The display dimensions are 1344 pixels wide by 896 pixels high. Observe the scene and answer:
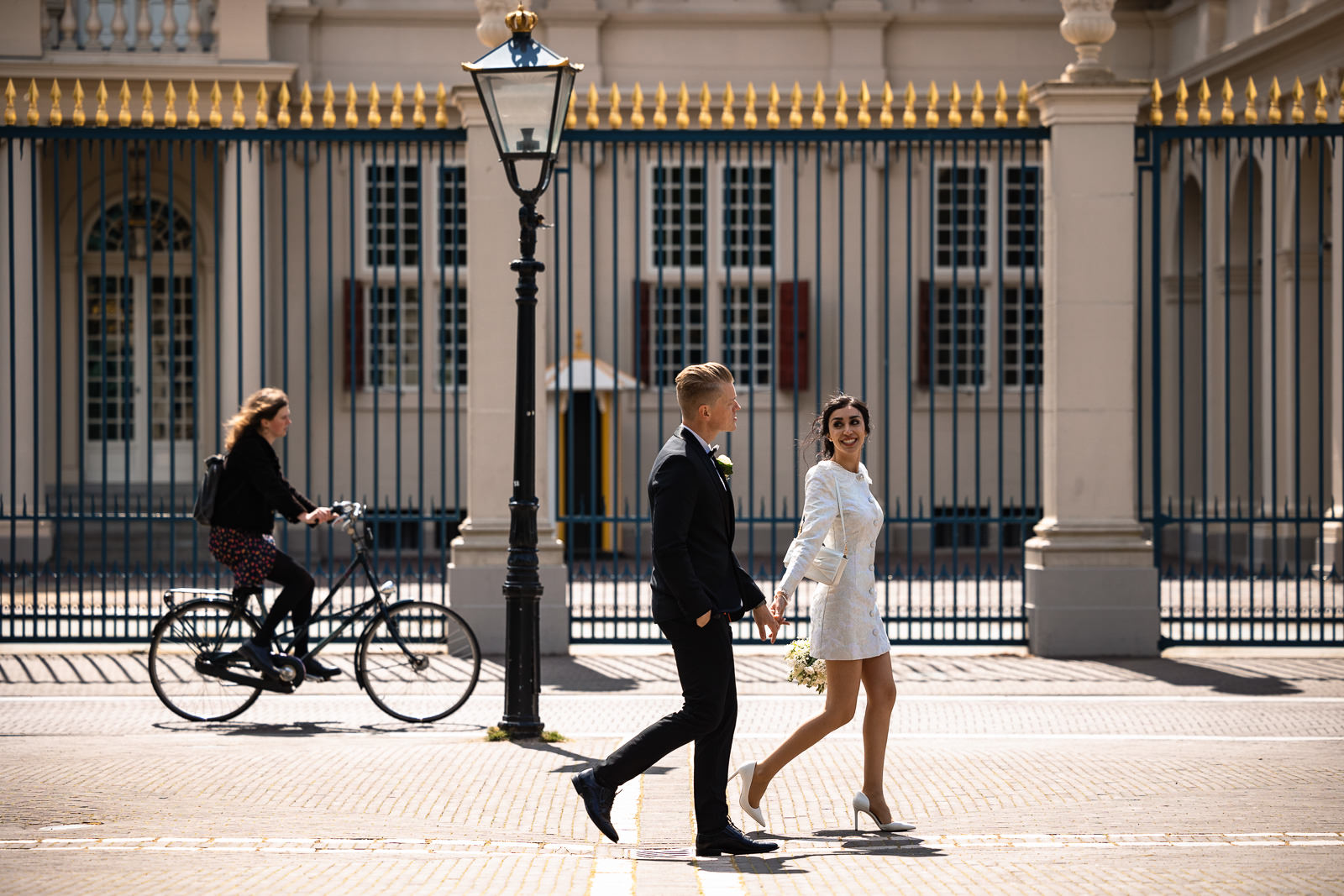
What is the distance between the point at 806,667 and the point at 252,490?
11.7ft

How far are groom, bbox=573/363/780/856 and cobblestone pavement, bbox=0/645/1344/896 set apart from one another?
0.66ft

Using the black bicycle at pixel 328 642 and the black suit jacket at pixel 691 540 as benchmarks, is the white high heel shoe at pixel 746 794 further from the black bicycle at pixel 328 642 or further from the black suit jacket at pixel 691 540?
the black bicycle at pixel 328 642

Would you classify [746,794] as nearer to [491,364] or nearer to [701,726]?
[701,726]

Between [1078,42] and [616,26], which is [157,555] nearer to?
[616,26]

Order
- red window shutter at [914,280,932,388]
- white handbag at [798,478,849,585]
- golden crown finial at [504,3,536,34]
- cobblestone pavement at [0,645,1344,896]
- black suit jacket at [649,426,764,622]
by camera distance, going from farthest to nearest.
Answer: red window shutter at [914,280,932,388] → golden crown finial at [504,3,536,34] → white handbag at [798,478,849,585] → black suit jacket at [649,426,764,622] → cobblestone pavement at [0,645,1344,896]

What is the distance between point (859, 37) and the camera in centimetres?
1962

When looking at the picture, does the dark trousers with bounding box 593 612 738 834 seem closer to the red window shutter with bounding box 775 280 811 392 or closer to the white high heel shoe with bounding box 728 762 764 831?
the white high heel shoe with bounding box 728 762 764 831

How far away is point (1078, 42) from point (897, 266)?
8.54 metres

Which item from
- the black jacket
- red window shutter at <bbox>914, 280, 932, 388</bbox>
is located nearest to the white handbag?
the black jacket

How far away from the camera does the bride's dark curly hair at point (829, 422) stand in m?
5.70

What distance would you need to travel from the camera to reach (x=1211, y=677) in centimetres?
968

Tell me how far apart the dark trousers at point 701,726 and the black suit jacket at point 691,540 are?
0.27 ft

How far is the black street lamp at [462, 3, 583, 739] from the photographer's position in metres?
7.65

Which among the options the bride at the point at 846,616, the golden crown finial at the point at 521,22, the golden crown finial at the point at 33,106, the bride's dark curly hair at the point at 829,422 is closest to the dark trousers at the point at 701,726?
the bride at the point at 846,616
